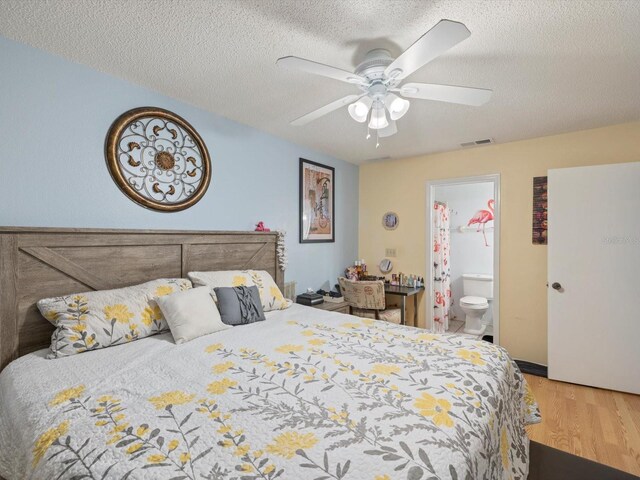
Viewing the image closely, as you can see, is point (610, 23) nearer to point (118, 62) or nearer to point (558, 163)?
point (558, 163)

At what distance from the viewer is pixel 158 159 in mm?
2252

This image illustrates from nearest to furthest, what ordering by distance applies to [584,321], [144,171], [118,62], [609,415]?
[118,62] < [144,171] < [609,415] < [584,321]

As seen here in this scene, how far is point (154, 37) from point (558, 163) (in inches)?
141

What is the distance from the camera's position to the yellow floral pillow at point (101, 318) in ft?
5.09

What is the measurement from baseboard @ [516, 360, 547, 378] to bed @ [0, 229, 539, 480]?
1594 millimetres

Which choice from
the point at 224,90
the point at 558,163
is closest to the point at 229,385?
the point at 224,90

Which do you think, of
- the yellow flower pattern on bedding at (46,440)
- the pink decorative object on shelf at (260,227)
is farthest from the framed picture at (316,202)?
the yellow flower pattern on bedding at (46,440)

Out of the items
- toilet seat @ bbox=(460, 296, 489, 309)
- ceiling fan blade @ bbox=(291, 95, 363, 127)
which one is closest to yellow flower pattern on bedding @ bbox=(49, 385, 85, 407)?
ceiling fan blade @ bbox=(291, 95, 363, 127)

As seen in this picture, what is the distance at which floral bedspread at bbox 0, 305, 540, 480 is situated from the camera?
843 mm

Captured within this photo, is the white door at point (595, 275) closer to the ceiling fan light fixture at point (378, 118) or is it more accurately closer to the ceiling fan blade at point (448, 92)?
the ceiling fan blade at point (448, 92)

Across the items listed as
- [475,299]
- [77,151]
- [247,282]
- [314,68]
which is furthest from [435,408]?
[475,299]

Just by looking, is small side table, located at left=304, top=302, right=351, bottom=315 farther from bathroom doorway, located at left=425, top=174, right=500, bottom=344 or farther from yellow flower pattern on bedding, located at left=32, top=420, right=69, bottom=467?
yellow flower pattern on bedding, located at left=32, top=420, right=69, bottom=467

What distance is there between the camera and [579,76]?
1992 millimetres

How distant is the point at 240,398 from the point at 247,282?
131 cm
